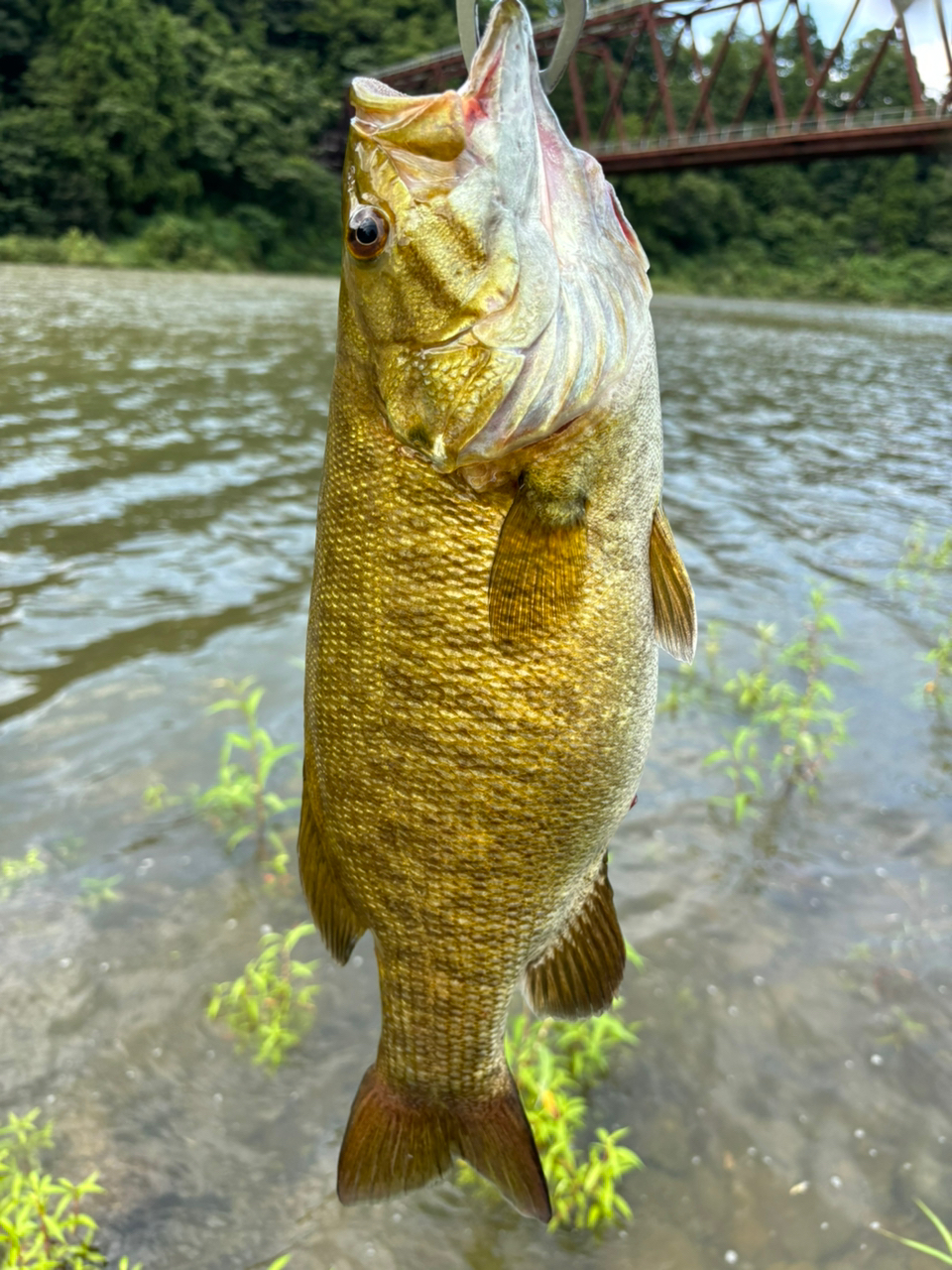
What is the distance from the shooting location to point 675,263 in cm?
6141

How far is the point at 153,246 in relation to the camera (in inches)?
1603

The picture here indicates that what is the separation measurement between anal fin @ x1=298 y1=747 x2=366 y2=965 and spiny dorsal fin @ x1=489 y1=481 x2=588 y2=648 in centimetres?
55

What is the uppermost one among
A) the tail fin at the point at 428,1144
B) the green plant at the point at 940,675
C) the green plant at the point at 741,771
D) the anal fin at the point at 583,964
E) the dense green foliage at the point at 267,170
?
the dense green foliage at the point at 267,170

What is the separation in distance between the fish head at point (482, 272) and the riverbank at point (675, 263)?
136ft

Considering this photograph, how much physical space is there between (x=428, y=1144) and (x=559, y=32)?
77.8 inches

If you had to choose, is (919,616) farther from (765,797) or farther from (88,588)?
(88,588)

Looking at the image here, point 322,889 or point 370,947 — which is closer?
point 322,889

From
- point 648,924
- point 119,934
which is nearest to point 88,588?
point 119,934

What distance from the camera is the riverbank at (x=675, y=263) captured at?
127ft

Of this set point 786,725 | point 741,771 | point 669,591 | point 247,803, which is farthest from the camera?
point 786,725

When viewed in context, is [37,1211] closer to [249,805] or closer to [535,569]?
[249,805]

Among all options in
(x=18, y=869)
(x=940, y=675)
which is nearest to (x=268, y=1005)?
(x=18, y=869)

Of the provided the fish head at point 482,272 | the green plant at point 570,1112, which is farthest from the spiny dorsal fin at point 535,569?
the green plant at point 570,1112

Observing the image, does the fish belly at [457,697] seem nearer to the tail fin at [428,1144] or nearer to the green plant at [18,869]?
the tail fin at [428,1144]
